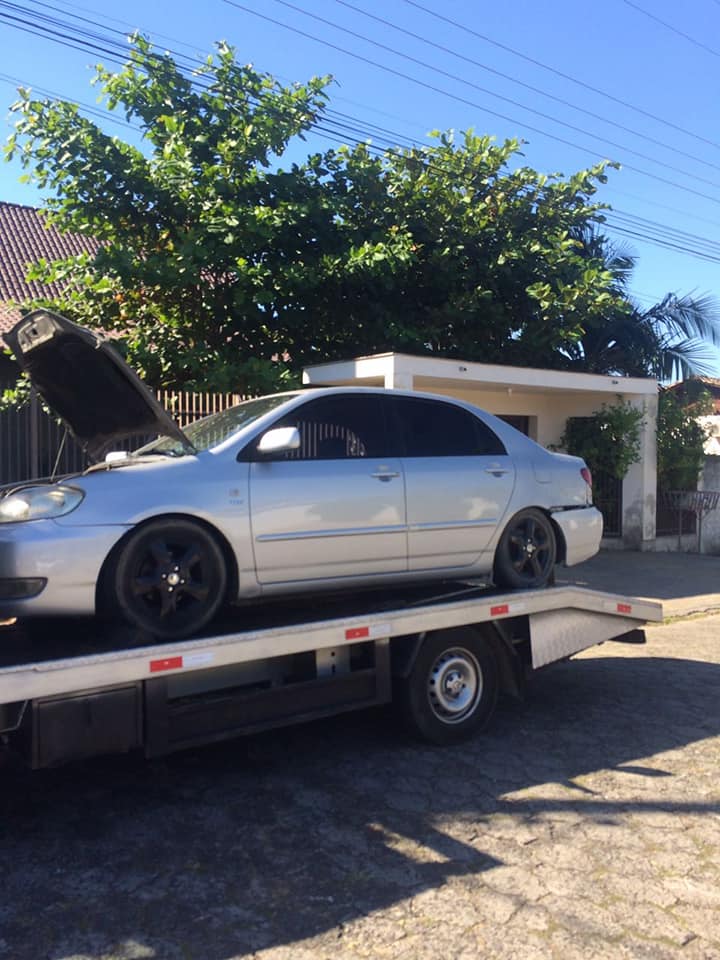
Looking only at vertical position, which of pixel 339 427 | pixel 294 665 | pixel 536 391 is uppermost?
pixel 536 391

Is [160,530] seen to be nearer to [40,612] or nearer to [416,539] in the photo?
[40,612]

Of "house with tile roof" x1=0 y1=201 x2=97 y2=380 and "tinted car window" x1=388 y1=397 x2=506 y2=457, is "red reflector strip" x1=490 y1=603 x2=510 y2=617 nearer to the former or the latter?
"tinted car window" x1=388 y1=397 x2=506 y2=457

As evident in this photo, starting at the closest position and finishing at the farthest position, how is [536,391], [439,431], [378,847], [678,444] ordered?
[378,847] → [439,431] → [536,391] → [678,444]

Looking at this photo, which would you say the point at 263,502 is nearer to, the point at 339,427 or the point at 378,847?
the point at 339,427

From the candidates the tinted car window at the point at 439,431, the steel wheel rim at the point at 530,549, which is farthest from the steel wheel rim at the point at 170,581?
the steel wheel rim at the point at 530,549

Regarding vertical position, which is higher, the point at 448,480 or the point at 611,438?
the point at 611,438

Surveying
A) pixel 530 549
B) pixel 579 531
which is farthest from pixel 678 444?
pixel 530 549

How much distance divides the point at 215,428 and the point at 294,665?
155cm

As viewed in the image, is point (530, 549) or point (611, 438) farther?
point (611, 438)

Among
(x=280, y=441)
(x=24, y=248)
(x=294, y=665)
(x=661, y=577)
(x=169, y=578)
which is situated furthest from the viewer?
(x=24, y=248)

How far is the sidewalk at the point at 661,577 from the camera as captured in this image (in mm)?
11773

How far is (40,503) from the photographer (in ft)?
14.4

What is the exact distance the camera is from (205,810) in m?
4.57

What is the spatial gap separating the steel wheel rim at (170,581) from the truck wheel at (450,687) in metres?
1.51
